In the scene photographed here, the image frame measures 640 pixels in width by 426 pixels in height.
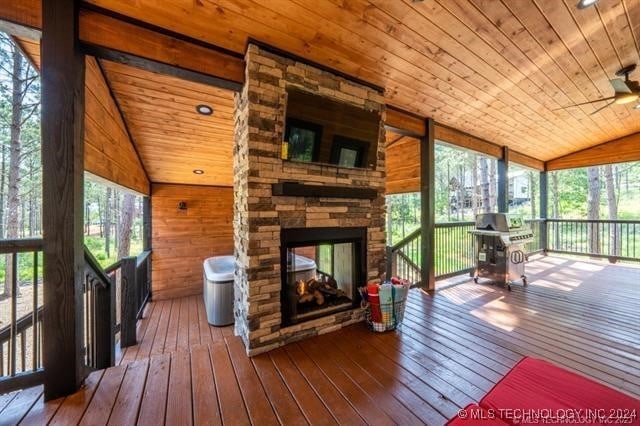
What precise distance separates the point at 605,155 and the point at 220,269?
28.3 ft

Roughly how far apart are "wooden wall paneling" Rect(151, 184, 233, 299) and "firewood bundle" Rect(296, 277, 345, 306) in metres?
3.50

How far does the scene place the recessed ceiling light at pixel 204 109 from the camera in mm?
3245

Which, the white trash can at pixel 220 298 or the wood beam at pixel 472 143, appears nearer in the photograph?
the white trash can at pixel 220 298

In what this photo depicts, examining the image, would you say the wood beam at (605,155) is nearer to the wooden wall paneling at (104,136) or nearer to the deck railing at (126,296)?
the wooden wall paneling at (104,136)

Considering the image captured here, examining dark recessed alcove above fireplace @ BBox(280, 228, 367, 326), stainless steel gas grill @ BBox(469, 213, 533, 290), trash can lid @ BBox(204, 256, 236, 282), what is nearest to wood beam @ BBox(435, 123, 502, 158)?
stainless steel gas grill @ BBox(469, 213, 533, 290)

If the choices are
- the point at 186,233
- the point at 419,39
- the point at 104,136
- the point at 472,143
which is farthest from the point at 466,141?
the point at 186,233

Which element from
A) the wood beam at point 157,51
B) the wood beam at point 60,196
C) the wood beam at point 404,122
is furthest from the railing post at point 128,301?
the wood beam at point 404,122

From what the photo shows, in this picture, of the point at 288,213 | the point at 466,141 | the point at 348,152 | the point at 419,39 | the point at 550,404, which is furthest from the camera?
the point at 466,141

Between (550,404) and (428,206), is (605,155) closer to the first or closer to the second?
(428,206)

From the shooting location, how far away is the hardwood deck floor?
1.58 meters

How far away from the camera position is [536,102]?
3.67m

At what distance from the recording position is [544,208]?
6695mm

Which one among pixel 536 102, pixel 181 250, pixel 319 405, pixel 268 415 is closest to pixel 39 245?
pixel 268 415

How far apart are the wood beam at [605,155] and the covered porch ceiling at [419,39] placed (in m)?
3.02
